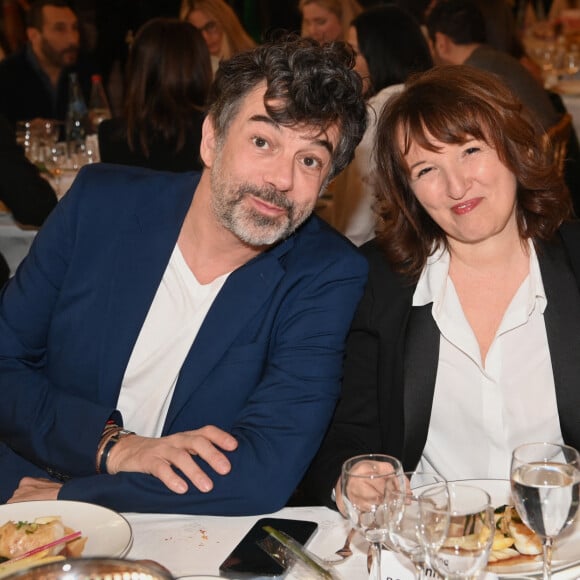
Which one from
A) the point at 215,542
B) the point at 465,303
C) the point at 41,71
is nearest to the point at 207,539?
the point at 215,542

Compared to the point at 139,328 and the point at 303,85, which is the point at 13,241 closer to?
the point at 139,328

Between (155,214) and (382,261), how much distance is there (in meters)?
0.55

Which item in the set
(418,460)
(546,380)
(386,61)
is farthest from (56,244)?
(386,61)

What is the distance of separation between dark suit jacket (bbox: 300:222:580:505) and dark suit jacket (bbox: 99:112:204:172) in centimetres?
218

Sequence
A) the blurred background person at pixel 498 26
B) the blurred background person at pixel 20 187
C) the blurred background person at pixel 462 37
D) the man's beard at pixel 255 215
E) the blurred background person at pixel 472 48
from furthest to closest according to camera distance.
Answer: the blurred background person at pixel 498 26 → the blurred background person at pixel 462 37 → the blurred background person at pixel 472 48 → the blurred background person at pixel 20 187 → the man's beard at pixel 255 215

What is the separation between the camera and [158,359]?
227 cm

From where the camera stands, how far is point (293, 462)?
1972mm

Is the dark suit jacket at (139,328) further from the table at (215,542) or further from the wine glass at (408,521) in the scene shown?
the wine glass at (408,521)

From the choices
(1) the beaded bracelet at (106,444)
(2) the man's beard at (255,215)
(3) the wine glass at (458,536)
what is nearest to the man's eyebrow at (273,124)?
(2) the man's beard at (255,215)

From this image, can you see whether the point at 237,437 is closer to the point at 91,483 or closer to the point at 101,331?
the point at 91,483

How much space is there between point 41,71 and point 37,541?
5.56 metres

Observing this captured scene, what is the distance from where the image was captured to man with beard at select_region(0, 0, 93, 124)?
6586 mm

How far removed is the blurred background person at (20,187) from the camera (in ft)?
13.5

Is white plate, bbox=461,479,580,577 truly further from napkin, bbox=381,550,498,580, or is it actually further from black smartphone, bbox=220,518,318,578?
black smartphone, bbox=220,518,318,578
